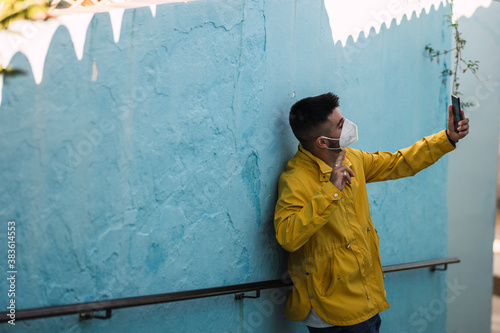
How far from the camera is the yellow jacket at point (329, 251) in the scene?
8.13 ft

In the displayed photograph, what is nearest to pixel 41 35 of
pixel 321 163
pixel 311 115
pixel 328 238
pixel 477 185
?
pixel 311 115

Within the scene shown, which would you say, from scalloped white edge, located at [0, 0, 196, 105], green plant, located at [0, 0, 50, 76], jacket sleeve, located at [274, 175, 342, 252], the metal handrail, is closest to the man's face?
jacket sleeve, located at [274, 175, 342, 252]

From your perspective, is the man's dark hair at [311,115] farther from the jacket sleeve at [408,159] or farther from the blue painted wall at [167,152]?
the jacket sleeve at [408,159]

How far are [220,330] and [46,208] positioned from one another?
3.50ft

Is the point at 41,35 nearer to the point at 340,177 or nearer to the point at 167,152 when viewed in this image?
the point at 167,152

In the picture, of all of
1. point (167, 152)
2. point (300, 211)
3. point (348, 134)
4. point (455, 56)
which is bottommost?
point (300, 211)

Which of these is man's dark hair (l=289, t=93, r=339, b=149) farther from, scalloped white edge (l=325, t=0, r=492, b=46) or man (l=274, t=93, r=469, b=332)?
scalloped white edge (l=325, t=0, r=492, b=46)

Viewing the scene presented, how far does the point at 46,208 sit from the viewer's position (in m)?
2.01

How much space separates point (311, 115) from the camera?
261 centimetres

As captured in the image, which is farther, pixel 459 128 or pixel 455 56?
pixel 455 56

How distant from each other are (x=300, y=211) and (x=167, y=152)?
2.16 feet

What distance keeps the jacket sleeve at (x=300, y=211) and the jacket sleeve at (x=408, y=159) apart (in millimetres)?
584

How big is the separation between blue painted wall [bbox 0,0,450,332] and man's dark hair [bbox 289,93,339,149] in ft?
0.45

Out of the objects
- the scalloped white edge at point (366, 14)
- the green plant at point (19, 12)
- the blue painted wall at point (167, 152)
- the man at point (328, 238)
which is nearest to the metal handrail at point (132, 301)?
the blue painted wall at point (167, 152)
